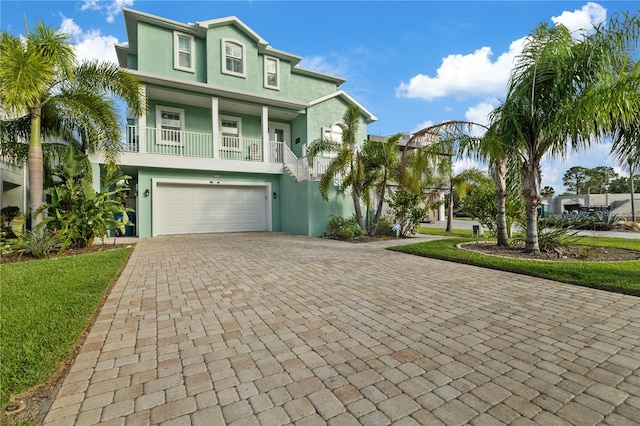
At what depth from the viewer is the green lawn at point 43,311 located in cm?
249

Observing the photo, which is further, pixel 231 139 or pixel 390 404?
pixel 231 139

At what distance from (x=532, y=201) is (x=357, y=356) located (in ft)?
23.2

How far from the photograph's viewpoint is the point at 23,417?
1.99 metres

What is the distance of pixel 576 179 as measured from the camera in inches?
2111

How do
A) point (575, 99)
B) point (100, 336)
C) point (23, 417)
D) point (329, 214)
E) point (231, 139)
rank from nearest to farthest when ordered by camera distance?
1. point (23, 417)
2. point (100, 336)
3. point (575, 99)
4. point (329, 214)
5. point (231, 139)

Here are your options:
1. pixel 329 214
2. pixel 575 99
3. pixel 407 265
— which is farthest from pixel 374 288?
pixel 329 214

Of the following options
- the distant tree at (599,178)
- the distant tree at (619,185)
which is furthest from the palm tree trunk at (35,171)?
the distant tree at (599,178)

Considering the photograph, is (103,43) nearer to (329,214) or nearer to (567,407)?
(329,214)

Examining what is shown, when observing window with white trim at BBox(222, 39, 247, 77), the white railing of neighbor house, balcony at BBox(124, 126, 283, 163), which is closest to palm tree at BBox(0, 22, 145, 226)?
balcony at BBox(124, 126, 283, 163)

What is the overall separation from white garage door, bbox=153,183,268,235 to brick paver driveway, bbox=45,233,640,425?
30.4 feet

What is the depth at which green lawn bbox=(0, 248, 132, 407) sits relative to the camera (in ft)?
8.17

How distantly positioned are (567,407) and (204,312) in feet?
12.1

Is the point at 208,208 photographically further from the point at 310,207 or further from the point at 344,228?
the point at 344,228

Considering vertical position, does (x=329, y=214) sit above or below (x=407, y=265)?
above
